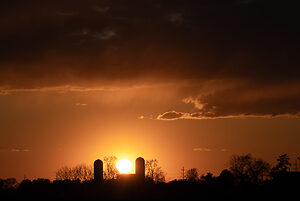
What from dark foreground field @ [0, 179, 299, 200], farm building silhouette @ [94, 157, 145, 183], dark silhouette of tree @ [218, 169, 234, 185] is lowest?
dark foreground field @ [0, 179, 299, 200]

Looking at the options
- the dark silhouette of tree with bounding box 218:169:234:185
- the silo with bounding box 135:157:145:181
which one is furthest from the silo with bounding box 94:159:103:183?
the dark silhouette of tree with bounding box 218:169:234:185

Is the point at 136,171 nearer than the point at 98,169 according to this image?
Yes

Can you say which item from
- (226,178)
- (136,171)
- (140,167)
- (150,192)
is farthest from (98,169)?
(226,178)

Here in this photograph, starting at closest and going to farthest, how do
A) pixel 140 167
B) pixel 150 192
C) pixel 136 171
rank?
1. pixel 150 192
2. pixel 140 167
3. pixel 136 171

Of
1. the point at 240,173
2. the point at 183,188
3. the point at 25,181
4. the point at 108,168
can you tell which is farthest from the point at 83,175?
the point at 183,188

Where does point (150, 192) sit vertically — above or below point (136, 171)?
below

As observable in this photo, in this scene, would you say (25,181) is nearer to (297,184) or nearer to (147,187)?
(147,187)

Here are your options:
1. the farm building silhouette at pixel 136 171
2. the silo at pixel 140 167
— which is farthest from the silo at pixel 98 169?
the silo at pixel 140 167

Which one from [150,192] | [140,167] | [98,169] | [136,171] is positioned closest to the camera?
[150,192]

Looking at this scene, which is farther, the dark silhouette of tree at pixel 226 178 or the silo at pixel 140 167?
the silo at pixel 140 167

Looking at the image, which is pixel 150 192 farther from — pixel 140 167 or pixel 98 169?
pixel 98 169

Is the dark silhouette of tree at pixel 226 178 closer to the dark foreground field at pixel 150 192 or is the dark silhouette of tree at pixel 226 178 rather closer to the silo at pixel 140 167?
the dark foreground field at pixel 150 192

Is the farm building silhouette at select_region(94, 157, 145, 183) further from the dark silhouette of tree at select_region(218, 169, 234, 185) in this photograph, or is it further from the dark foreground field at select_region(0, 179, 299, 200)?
the dark silhouette of tree at select_region(218, 169, 234, 185)

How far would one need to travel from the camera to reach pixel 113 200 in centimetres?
5572
